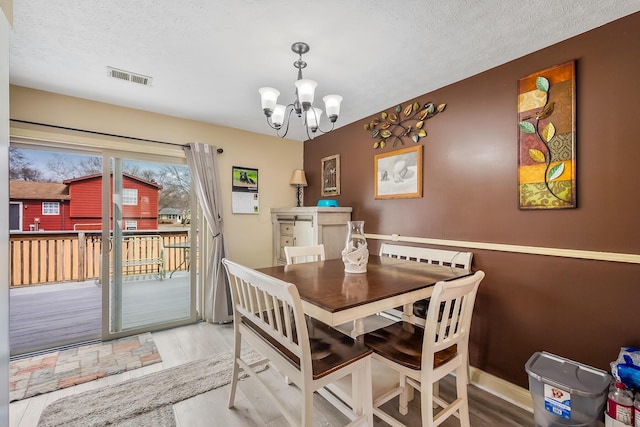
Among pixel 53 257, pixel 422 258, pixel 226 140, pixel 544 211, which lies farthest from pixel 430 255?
pixel 53 257

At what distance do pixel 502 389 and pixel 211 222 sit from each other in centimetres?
307

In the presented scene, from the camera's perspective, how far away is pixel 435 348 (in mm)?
1278

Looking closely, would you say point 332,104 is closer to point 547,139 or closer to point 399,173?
point 399,173

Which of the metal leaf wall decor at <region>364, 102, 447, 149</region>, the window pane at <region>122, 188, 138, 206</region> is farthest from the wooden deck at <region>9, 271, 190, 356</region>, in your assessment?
the metal leaf wall decor at <region>364, 102, 447, 149</region>

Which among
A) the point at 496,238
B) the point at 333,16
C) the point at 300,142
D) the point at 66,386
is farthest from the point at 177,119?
the point at 496,238

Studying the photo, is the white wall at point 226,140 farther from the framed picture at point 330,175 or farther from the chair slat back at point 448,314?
the chair slat back at point 448,314

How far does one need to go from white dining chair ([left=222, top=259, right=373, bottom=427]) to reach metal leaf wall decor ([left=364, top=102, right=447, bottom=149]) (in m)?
1.94

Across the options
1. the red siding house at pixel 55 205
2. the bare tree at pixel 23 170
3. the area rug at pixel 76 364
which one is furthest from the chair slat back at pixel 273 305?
the bare tree at pixel 23 170

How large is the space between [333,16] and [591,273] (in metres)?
2.11

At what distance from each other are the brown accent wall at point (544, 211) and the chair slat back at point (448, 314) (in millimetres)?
770

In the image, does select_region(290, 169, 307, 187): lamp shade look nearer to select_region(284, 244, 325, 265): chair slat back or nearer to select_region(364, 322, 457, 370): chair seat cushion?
select_region(284, 244, 325, 265): chair slat back

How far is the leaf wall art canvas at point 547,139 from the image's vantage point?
170 cm

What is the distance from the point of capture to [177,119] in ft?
10.2

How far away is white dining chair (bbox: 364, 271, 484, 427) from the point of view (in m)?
1.25
